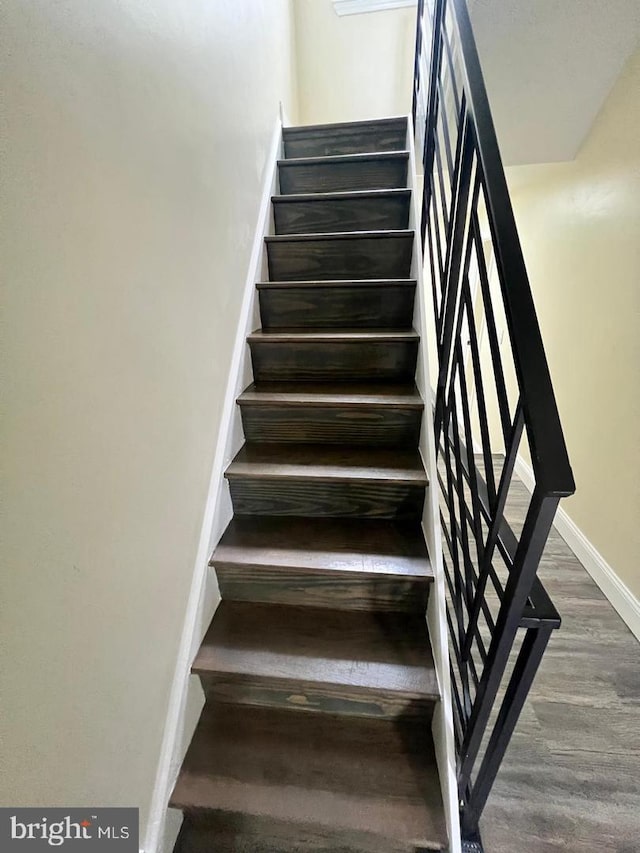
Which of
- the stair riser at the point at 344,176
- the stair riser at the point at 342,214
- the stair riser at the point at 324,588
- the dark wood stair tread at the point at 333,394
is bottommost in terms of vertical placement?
the stair riser at the point at 324,588

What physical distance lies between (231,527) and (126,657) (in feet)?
1.99

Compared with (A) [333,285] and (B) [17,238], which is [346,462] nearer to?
(A) [333,285]

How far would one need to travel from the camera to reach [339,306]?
5.63 feet

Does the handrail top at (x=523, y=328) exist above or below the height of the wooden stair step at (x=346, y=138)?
below

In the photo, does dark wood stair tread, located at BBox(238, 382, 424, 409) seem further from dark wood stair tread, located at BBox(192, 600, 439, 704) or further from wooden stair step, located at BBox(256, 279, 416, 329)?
dark wood stair tread, located at BBox(192, 600, 439, 704)

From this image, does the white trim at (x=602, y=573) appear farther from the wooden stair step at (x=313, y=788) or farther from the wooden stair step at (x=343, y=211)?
the wooden stair step at (x=343, y=211)

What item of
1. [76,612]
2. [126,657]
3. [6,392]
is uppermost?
[6,392]

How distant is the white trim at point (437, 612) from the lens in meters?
0.94

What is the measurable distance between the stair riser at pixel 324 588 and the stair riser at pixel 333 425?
1.72ft

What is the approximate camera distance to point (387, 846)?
3.00 feet

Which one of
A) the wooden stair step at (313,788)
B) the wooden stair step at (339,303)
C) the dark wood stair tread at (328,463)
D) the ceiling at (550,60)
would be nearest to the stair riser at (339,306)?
the wooden stair step at (339,303)

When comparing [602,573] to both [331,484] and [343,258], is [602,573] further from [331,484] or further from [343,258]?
[343,258]

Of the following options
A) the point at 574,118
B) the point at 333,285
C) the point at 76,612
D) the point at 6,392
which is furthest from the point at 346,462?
the point at 574,118

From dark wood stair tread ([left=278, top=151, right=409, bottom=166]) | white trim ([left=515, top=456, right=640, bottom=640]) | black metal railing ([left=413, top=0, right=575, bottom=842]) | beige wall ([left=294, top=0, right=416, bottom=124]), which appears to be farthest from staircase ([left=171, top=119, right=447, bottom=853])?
beige wall ([left=294, top=0, right=416, bottom=124])
